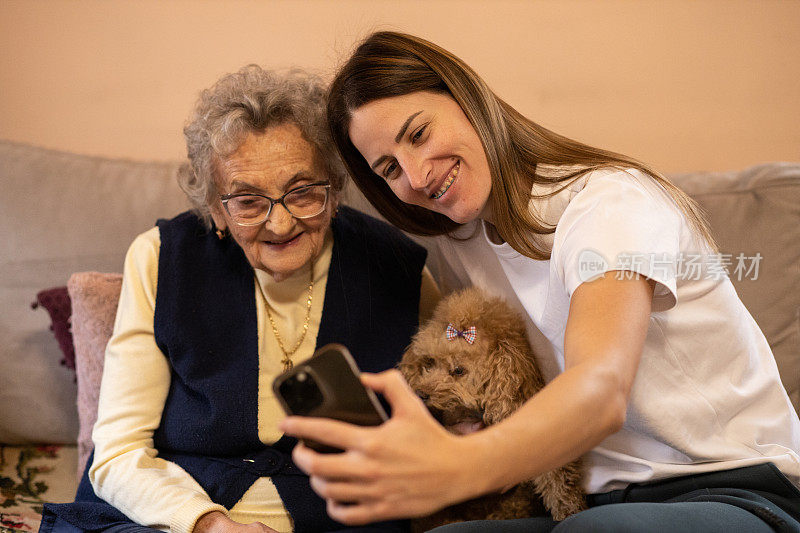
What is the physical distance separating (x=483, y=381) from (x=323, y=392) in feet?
1.76

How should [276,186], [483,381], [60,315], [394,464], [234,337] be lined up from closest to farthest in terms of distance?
[394,464], [483,381], [276,186], [234,337], [60,315]

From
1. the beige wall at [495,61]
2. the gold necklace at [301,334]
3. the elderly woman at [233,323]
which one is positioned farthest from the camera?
the beige wall at [495,61]

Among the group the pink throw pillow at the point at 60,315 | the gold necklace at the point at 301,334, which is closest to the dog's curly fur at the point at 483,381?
the gold necklace at the point at 301,334

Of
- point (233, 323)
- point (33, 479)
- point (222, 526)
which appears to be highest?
point (233, 323)

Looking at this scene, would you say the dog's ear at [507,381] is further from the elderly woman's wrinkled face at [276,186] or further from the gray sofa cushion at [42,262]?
the gray sofa cushion at [42,262]

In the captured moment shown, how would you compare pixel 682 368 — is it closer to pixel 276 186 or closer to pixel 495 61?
pixel 276 186

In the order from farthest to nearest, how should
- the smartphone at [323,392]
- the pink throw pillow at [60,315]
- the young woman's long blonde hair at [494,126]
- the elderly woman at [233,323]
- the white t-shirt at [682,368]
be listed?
the pink throw pillow at [60,315] → the elderly woman at [233,323] → the young woman's long blonde hair at [494,126] → the white t-shirt at [682,368] → the smartphone at [323,392]

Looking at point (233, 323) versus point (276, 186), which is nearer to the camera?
point (276, 186)

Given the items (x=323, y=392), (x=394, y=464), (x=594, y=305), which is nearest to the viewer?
(x=394, y=464)

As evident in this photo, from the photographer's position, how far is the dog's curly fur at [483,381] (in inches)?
47.8

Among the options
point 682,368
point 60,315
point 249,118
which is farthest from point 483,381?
point 60,315

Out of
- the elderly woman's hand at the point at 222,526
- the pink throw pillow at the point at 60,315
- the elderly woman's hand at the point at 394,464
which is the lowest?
the elderly woman's hand at the point at 222,526

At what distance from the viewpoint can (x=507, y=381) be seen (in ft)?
3.96

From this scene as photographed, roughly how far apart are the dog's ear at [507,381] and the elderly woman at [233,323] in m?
0.33
